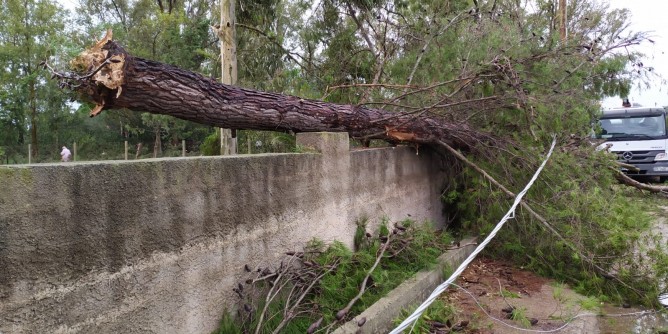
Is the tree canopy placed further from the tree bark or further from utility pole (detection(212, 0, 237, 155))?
utility pole (detection(212, 0, 237, 155))

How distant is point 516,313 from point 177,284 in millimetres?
2949

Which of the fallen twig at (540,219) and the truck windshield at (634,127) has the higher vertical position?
the truck windshield at (634,127)

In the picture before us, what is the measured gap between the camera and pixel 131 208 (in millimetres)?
2723

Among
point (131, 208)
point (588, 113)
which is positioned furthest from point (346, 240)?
Answer: point (588, 113)

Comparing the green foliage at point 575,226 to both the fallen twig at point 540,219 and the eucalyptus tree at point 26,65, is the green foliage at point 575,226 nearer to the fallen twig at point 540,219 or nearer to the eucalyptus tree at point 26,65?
the fallen twig at point 540,219

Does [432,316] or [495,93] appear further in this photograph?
[495,93]

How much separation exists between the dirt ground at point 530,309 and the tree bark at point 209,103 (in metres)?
2.03

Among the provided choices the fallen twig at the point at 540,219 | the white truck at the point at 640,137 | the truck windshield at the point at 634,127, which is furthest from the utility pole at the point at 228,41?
the truck windshield at the point at 634,127

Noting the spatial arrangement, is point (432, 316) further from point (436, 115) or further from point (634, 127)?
point (634, 127)

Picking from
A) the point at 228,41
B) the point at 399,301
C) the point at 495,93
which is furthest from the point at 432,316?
the point at 228,41

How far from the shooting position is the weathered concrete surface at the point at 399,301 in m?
3.79

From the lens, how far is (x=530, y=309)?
5023 millimetres

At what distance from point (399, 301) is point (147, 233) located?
2.37 metres

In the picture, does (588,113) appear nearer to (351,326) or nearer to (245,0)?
(351,326)
